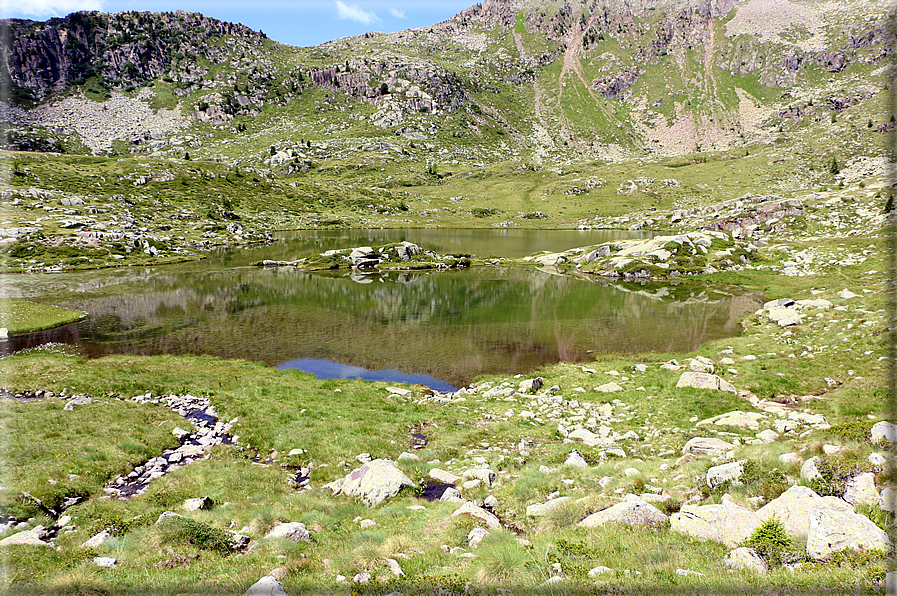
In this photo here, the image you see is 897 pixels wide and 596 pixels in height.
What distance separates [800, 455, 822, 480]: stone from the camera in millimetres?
9000

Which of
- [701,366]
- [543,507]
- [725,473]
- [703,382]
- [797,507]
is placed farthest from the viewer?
[701,366]

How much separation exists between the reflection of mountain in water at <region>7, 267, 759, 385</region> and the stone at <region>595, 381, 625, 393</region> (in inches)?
300

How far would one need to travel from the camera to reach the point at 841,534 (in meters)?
6.91

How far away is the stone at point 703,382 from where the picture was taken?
22.1 metres

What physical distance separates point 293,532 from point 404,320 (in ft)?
110

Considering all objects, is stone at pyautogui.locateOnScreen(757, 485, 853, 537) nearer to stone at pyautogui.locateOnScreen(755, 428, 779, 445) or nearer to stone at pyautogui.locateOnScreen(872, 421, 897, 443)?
stone at pyautogui.locateOnScreen(872, 421, 897, 443)

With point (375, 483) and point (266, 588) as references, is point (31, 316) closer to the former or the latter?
point (375, 483)

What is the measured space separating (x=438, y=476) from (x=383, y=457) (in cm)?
319

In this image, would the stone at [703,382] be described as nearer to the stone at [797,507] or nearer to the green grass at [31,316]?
the stone at [797,507]

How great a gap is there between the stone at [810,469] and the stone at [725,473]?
1213 mm

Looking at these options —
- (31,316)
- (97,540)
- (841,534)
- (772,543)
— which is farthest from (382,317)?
(841,534)

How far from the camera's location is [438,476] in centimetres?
1434

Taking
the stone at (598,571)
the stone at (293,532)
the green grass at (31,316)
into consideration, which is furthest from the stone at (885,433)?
the green grass at (31,316)

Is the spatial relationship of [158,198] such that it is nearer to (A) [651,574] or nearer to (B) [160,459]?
(B) [160,459]
